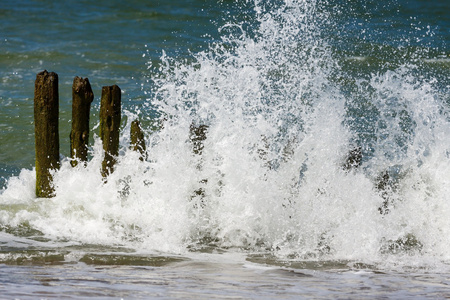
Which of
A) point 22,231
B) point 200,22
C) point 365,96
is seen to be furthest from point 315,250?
point 200,22

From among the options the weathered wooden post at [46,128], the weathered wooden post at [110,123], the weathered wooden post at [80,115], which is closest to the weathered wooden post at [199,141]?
the weathered wooden post at [110,123]

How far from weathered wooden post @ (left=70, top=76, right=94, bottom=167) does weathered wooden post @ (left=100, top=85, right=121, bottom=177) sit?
0.15 metres

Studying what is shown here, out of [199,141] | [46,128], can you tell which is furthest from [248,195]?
[46,128]

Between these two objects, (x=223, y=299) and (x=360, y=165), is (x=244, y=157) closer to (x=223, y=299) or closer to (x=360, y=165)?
(x=360, y=165)

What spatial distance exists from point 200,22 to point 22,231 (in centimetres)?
1178

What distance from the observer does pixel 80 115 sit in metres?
6.25

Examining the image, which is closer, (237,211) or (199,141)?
(237,211)

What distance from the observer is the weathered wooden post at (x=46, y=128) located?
20.1 feet

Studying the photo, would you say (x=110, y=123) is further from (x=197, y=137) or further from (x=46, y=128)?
(x=197, y=137)

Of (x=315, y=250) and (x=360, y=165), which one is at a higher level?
(x=360, y=165)

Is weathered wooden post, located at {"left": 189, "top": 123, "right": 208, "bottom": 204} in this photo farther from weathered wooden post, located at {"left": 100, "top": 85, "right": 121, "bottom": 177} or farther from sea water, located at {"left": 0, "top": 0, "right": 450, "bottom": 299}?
weathered wooden post, located at {"left": 100, "top": 85, "right": 121, "bottom": 177}

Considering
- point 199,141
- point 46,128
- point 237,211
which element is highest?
point 46,128

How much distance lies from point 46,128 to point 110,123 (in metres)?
0.61

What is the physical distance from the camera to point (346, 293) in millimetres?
4230
